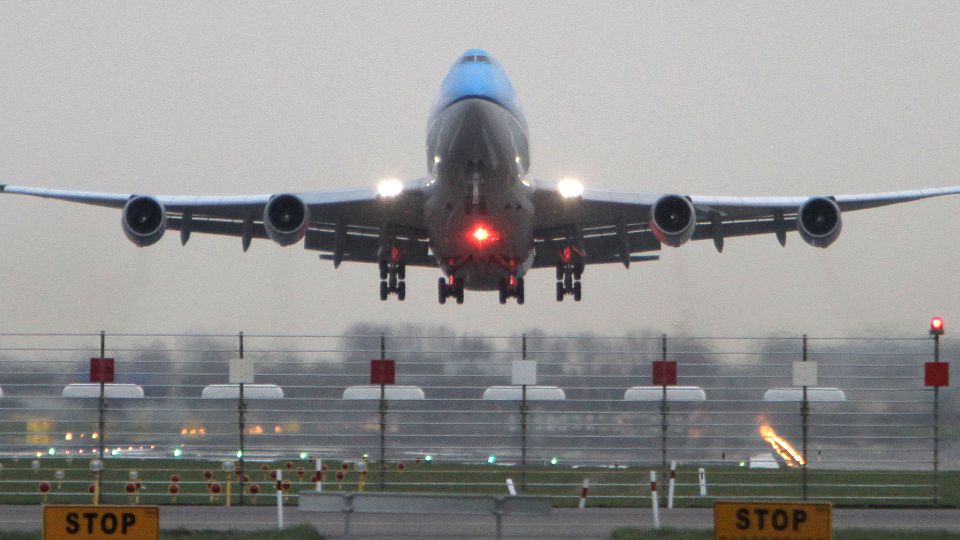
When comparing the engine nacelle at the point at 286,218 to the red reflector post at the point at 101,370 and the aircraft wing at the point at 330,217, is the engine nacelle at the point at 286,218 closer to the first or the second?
the aircraft wing at the point at 330,217

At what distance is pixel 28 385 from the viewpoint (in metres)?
21.2

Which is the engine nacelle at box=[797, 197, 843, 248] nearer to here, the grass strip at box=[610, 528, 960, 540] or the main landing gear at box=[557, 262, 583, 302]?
the main landing gear at box=[557, 262, 583, 302]

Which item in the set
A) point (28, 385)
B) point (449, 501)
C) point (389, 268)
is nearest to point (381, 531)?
point (449, 501)

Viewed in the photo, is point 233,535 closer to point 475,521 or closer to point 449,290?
point 475,521

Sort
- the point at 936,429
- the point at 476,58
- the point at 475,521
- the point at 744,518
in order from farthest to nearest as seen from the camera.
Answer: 1. the point at 476,58
2. the point at 936,429
3. the point at 475,521
4. the point at 744,518

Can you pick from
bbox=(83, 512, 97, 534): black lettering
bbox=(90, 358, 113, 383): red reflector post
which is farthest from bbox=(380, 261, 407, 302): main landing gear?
bbox=(83, 512, 97, 534): black lettering

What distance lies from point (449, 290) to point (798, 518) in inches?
758

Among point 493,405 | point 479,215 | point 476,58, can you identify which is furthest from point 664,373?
point 476,58

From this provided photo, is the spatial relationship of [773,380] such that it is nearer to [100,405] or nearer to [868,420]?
[868,420]

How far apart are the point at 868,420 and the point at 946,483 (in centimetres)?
393

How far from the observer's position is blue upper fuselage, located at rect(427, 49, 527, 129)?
24141 millimetres

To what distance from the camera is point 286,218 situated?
26.4 meters

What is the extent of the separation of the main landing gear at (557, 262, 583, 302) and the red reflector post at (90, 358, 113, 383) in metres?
13.2

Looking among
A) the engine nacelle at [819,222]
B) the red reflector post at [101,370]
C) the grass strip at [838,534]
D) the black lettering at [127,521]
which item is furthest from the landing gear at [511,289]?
the black lettering at [127,521]
